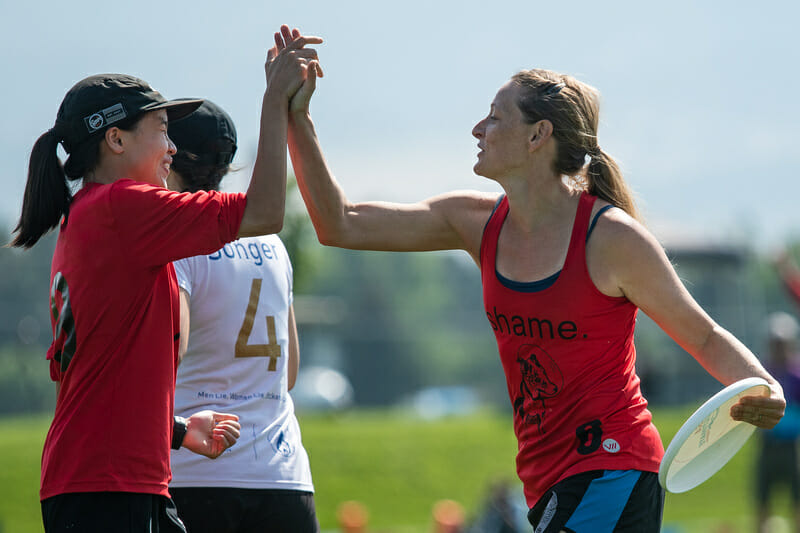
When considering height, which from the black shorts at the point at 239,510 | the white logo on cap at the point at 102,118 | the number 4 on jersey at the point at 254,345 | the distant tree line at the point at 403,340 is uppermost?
the white logo on cap at the point at 102,118

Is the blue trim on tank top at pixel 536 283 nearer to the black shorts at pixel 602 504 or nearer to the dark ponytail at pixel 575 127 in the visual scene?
the dark ponytail at pixel 575 127

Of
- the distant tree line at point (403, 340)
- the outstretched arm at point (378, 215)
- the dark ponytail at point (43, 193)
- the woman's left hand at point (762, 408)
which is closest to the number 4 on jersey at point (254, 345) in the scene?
the outstretched arm at point (378, 215)

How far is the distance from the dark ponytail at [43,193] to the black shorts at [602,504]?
183 centimetres

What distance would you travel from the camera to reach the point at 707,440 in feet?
11.0

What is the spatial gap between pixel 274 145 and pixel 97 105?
1.74 feet

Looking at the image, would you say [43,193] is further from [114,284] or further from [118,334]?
[118,334]

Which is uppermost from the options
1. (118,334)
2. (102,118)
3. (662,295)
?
(102,118)

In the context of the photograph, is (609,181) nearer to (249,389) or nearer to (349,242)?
(349,242)

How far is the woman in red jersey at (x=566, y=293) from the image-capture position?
124 inches

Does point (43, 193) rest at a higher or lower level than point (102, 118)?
lower

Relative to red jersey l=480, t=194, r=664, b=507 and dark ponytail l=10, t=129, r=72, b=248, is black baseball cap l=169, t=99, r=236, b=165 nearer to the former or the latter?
dark ponytail l=10, t=129, r=72, b=248

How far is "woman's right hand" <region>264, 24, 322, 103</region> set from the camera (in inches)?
123

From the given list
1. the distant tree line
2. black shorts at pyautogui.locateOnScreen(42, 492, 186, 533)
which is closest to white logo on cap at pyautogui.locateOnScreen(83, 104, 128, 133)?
black shorts at pyautogui.locateOnScreen(42, 492, 186, 533)

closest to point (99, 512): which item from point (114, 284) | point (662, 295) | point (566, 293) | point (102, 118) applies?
point (114, 284)
